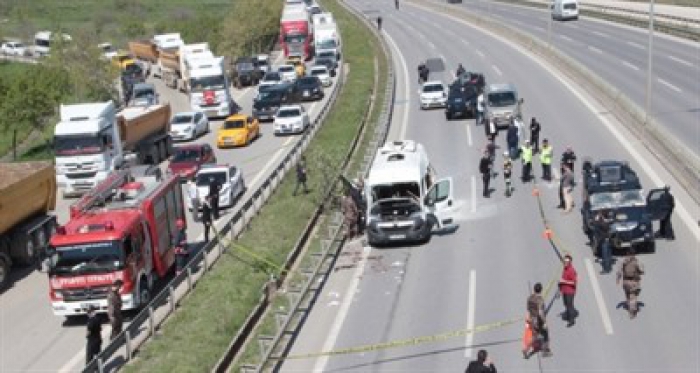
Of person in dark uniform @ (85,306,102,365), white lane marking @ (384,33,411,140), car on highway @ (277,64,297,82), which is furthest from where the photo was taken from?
car on highway @ (277,64,297,82)

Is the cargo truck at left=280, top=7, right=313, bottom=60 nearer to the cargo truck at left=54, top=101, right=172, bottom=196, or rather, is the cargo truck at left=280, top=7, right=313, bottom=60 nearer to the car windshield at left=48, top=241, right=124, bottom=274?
the cargo truck at left=54, top=101, right=172, bottom=196

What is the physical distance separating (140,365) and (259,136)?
112 ft

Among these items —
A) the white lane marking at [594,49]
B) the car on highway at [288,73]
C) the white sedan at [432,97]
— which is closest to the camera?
the white sedan at [432,97]

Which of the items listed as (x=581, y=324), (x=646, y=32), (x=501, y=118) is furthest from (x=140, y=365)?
(x=646, y=32)

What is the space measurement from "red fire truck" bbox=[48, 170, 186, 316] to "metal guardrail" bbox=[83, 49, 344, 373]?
0.83m

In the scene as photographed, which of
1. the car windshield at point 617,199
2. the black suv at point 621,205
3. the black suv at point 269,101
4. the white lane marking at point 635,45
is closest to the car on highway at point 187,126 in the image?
the black suv at point 269,101

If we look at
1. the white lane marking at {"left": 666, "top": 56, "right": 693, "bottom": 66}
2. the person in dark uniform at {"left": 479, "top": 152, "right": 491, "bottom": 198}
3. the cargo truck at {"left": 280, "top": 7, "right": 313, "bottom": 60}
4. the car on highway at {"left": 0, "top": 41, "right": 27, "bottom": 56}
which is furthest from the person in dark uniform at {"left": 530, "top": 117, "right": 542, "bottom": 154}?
the car on highway at {"left": 0, "top": 41, "right": 27, "bottom": 56}

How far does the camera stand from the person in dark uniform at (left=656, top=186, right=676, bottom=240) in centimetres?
2833

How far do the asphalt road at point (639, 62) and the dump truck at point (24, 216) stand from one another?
24532 millimetres

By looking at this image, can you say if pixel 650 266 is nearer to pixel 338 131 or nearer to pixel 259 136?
pixel 338 131

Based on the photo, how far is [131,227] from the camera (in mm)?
27094

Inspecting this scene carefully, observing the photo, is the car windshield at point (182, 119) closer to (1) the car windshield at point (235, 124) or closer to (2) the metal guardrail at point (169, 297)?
(1) the car windshield at point (235, 124)

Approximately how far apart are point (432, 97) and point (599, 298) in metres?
31.2

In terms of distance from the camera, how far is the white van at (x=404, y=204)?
101 ft
